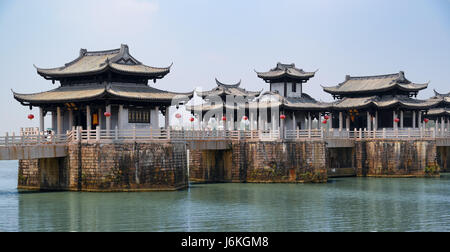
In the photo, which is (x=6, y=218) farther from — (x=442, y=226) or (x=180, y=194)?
(x=442, y=226)

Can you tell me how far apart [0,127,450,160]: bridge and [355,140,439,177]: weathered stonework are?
1.94 feet

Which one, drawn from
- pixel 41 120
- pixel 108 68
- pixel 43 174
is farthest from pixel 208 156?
pixel 43 174

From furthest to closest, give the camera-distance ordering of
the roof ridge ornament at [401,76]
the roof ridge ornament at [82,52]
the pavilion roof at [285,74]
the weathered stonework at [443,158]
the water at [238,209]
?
the weathered stonework at [443,158]
the roof ridge ornament at [401,76]
the pavilion roof at [285,74]
the roof ridge ornament at [82,52]
the water at [238,209]

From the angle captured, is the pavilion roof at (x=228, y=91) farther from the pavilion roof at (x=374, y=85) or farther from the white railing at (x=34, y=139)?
the white railing at (x=34, y=139)

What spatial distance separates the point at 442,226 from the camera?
82.1 ft

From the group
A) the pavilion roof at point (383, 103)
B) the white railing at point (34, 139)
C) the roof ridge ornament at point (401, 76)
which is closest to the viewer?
the white railing at point (34, 139)

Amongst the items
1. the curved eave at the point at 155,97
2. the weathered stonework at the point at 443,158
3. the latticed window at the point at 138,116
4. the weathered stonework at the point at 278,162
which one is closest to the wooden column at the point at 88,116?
the curved eave at the point at 155,97

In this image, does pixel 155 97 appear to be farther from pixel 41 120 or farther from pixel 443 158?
pixel 443 158

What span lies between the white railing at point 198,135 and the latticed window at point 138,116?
99cm

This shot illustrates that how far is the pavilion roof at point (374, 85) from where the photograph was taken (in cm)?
4891

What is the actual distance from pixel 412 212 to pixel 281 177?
12612mm

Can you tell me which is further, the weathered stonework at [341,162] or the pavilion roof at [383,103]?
the pavilion roof at [383,103]

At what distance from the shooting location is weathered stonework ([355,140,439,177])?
44844mm

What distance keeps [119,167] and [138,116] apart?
4.98 m
